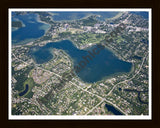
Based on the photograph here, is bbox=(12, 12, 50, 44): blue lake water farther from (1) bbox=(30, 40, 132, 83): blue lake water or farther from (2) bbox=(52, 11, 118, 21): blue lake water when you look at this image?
(1) bbox=(30, 40, 132, 83): blue lake water

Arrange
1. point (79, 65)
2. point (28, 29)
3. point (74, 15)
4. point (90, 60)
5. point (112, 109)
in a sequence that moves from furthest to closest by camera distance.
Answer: point (74, 15) → point (28, 29) → point (90, 60) → point (79, 65) → point (112, 109)

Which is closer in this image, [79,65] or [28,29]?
[79,65]

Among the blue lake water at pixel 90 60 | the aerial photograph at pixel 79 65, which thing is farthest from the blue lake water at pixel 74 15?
the blue lake water at pixel 90 60

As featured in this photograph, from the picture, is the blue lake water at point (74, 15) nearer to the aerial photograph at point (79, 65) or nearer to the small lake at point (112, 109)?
the aerial photograph at point (79, 65)

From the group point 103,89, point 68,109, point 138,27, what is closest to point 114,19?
point 138,27

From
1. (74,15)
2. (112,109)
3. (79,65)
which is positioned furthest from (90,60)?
(74,15)

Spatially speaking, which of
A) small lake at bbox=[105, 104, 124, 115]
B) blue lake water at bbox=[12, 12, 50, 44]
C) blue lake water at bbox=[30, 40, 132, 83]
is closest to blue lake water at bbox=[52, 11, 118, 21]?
blue lake water at bbox=[12, 12, 50, 44]

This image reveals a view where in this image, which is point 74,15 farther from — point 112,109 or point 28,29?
point 112,109
